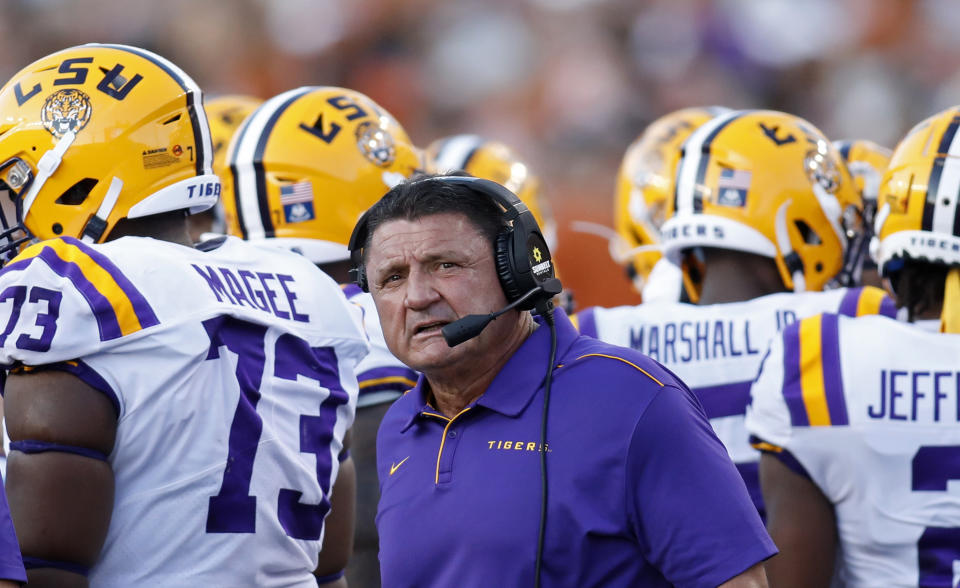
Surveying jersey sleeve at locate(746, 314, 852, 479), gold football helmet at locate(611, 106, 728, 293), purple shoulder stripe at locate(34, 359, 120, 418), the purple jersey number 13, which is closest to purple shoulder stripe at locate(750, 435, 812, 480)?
jersey sleeve at locate(746, 314, 852, 479)

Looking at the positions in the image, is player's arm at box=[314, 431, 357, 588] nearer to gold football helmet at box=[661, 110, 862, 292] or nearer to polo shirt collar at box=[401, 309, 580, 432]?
polo shirt collar at box=[401, 309, 580, 432]

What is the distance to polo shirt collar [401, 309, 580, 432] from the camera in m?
2.43

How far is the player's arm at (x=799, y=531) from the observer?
3.50 m

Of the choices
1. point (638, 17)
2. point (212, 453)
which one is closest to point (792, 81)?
point (638, 17)

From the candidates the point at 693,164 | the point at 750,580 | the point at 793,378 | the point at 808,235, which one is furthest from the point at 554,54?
the point at 750,580

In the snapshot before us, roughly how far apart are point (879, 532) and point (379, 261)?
169cm

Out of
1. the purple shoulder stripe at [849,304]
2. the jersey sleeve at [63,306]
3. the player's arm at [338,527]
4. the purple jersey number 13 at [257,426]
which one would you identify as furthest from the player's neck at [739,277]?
the jersey sleeve at [63,306]

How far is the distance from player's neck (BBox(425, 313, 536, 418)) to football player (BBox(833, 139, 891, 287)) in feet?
9.11

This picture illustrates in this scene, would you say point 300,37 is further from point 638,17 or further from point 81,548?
point 81,548

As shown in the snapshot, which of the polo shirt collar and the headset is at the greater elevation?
the headset

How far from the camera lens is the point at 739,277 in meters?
4.68

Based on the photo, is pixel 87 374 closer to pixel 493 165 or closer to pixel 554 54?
pixel 493 165

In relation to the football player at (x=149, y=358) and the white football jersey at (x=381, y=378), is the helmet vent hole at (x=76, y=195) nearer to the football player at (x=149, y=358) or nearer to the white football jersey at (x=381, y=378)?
the football player at (x=149, y=358)

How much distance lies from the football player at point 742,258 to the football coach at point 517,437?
170 centimetres
